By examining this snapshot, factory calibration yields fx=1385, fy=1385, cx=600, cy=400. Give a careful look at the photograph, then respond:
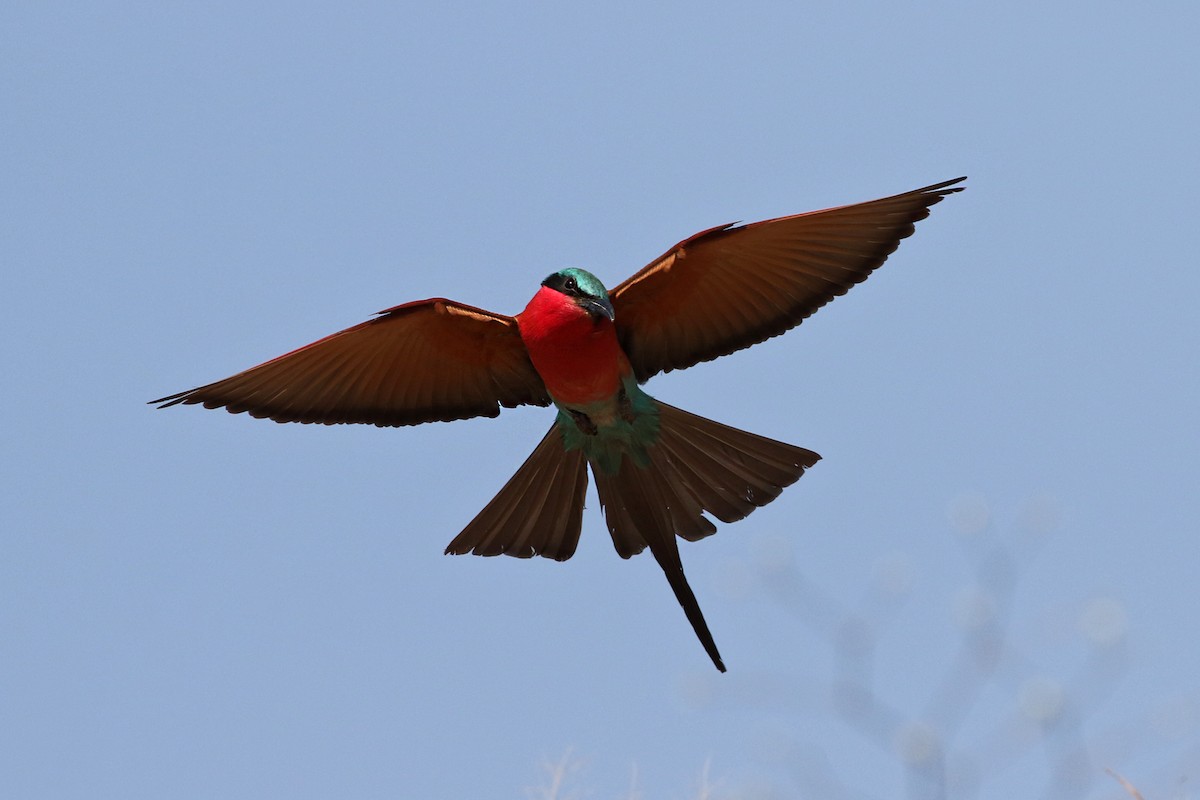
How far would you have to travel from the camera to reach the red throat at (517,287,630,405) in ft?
19.6

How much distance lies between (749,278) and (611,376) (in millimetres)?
761

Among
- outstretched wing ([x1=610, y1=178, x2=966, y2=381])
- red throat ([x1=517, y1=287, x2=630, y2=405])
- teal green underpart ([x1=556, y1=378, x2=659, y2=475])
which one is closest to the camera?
outstretched wing ([x1=610, y1=178, x2=966, y2=381])

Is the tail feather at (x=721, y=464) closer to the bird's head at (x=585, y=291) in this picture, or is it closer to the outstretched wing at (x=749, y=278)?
the outstretched wing at (x=749, y=278)

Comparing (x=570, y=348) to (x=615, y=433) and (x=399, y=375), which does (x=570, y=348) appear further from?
(x=399, y=375)

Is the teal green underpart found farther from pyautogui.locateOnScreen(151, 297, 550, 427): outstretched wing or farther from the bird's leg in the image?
pyautogui.locateOnScreen(151, 297, 550, 427): outstretched wing

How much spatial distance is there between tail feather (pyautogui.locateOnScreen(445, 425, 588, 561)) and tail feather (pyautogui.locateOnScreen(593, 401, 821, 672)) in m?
0.16

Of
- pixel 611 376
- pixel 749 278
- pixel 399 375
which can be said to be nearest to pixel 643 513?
pixel 611 376

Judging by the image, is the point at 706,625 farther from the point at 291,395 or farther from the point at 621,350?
the point at 291,395

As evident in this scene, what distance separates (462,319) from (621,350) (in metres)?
0.73

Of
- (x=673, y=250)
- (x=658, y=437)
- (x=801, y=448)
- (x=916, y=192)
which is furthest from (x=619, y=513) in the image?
(x=916, y=192)

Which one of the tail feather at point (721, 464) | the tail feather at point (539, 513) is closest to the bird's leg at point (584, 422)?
the tail feather at point (539, 513)

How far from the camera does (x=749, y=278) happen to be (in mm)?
6219

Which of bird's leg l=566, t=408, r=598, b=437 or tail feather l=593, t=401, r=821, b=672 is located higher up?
bird's leg l=566, t=408, r=598, b=437

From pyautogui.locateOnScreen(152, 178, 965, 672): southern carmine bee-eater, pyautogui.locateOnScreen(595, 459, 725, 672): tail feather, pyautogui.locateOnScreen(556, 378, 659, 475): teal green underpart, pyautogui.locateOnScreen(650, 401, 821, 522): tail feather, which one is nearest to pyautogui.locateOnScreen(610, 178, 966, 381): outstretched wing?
pyautogui.locateOnScreen(152, 178, 965, 672): southern carmine bee-eater
